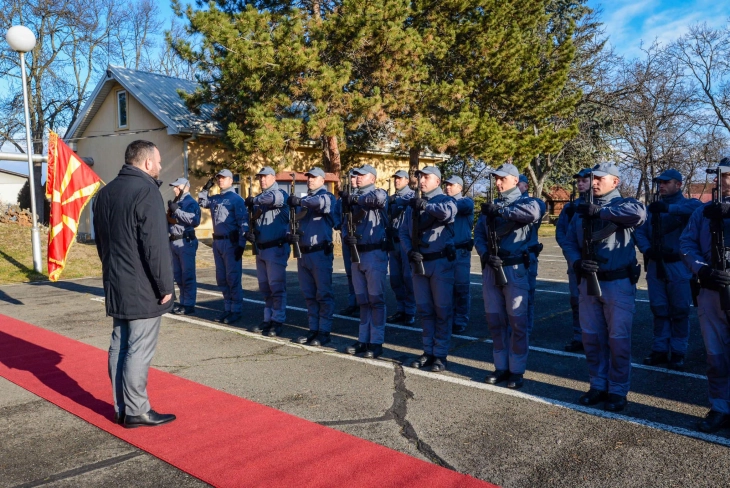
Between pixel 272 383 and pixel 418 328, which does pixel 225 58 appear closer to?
pixel 418 328

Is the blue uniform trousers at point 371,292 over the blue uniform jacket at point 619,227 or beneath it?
beneath

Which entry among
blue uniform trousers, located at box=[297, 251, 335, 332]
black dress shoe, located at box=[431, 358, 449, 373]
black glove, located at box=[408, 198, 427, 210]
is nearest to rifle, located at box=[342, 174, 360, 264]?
blue uniform trousers, located at box=[297, 251, 335, 332]

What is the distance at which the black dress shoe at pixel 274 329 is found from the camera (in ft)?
26.2

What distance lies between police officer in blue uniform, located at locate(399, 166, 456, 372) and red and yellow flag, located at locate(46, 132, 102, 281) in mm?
6958

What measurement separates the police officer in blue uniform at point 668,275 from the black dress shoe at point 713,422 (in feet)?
5.84

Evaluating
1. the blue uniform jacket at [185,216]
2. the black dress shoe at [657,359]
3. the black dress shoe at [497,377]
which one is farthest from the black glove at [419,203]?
the blue uniform jacket at [185,216]

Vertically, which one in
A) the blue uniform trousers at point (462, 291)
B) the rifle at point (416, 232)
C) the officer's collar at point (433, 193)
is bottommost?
the blue uniform trousers at point (462, 291)

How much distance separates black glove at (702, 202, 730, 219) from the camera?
172 inches

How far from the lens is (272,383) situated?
5867 mm

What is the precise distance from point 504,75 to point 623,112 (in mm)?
14756

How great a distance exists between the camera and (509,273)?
5.52m

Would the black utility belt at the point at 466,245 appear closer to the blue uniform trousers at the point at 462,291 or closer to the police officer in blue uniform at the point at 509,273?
the blue uniform trousers at the point at 462,291

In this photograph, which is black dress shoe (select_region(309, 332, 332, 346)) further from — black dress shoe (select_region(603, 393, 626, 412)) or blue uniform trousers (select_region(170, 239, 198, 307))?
black dress shoe (select_region(603, 393, 626, 412))

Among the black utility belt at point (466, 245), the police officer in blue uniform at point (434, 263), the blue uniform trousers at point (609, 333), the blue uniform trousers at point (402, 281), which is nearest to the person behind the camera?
the blue uniform trousers at point (609, 333)
